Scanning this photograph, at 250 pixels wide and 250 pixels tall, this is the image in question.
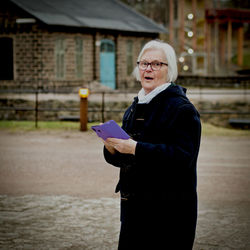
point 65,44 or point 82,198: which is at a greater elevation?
point 65,44

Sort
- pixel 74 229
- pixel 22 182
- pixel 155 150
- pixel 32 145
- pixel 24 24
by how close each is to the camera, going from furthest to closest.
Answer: pixel 24 24 → pixel 32 145 → pixel 22 182 → pixel 74 229 → pixel 155 150

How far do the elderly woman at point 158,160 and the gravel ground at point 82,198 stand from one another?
2.05 meters

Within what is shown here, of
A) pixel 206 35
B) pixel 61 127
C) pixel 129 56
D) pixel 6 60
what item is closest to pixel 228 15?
pixel 206 35

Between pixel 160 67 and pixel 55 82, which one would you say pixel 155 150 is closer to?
pixel 160 67

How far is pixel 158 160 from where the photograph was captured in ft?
9.71

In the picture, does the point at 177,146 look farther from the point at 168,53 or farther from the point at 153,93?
the point at 168,53

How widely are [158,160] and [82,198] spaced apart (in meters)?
4.24

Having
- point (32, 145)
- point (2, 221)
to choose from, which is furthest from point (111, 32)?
point (2, 221)

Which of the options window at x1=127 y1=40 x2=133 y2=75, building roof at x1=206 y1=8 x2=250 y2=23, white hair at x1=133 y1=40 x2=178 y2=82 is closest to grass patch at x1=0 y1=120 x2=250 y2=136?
white hair at x1=133 y1=40 x2=178 y2=82

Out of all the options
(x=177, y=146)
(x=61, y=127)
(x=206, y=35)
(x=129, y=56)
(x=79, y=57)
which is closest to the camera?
(x=177, y=146)

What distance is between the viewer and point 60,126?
1619 centimetres

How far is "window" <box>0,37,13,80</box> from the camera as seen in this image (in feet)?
87.6

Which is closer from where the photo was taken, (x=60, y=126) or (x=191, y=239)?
(x=191, y=239)

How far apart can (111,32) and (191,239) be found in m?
26.7
